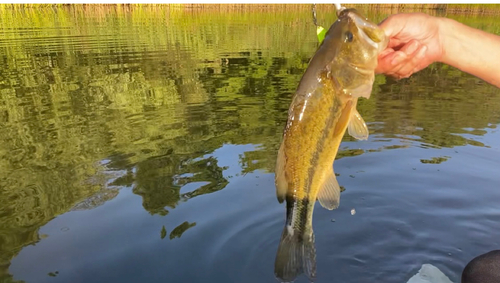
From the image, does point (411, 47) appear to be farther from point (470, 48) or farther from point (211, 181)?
point (211, 181)

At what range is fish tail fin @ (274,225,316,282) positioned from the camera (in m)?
2.68

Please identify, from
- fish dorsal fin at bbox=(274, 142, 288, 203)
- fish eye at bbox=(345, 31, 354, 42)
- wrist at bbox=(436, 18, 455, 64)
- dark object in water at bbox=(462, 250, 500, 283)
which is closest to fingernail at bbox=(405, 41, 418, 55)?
wrist at bbox=(436, 18, 455, 64)

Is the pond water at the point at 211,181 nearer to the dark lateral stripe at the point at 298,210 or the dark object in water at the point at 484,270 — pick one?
the dark object in water at the point at 484,270

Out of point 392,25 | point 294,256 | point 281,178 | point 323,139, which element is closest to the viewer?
point 323,139

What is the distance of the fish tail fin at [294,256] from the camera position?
2682 millimetres

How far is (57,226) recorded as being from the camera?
4113 mm

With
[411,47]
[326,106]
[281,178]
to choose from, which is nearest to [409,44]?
[411,47]

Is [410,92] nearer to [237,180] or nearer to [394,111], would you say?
[394,111]

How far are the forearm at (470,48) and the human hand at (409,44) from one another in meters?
0.06

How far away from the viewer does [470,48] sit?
300cm

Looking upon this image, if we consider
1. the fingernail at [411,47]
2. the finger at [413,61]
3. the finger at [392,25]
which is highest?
the finger at [392,25]

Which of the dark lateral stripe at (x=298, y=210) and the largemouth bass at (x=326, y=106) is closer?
the largemouth bass at (x=326, y=106)

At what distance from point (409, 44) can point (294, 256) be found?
161 cm

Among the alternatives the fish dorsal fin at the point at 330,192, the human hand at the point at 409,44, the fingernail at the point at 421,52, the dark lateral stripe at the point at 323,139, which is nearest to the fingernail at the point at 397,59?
the human hand at the point at 409,44
